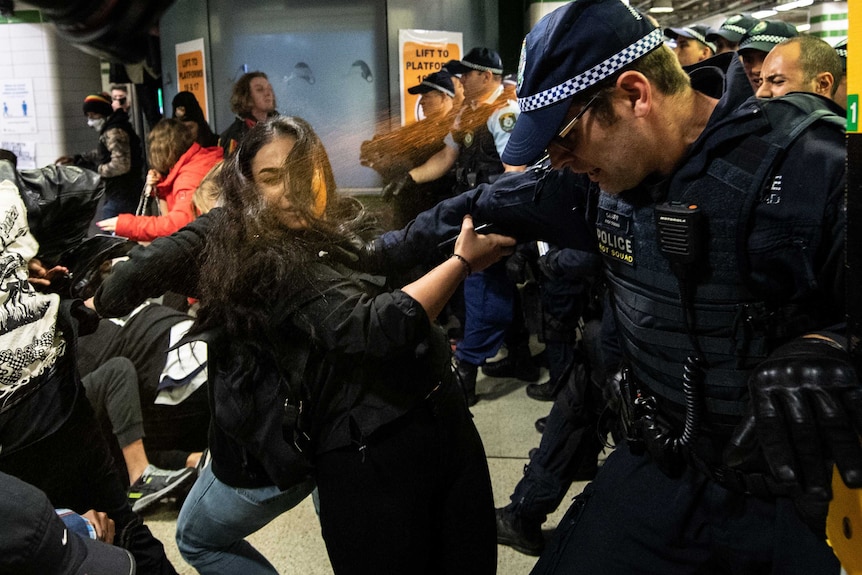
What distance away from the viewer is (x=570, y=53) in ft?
3.68

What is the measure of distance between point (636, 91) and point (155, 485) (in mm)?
1852

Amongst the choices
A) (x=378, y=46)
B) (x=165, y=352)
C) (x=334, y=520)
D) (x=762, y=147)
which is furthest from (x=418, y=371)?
(x=165, y=352)

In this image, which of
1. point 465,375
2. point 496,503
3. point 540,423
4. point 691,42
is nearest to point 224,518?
point 465,375

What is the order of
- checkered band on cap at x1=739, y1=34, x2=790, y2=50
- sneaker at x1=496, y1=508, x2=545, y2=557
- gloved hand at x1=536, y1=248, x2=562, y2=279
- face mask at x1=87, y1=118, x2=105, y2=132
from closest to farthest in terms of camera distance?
face mask at x1=87, y1=118, x2=105, y2=132, sneaker at x1=496, y1=508, x2=545, y2=557, gloved hand at x1=536, y1=248, x2=562, y2=279, checkered band on cap at x1=739, y1=34, x2=790, y2=50

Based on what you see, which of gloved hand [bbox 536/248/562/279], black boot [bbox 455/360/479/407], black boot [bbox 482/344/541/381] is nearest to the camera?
black boot [bbox 455/360/479/407]

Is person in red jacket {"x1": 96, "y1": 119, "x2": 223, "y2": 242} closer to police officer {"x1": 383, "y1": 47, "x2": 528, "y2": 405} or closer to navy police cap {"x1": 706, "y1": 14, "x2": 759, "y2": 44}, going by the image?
police officer {"x1": 383, "y1": 47, "x2": 528, "y2": 405}

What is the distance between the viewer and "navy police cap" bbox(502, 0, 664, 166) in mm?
1124

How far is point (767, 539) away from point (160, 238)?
1.30 metres

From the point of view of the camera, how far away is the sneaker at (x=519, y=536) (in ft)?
7.09

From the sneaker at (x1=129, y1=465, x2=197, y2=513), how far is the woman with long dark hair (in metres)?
0.62

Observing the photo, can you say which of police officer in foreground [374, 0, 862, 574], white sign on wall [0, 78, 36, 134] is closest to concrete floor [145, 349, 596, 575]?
police officer in foreground [374, 0, 862, 574]

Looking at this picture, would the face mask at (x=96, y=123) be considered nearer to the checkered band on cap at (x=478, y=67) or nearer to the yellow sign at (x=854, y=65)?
the checkered band on cap at (x=478, y=67)

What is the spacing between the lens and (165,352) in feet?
7.45

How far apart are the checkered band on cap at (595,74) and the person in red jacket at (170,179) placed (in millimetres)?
755
